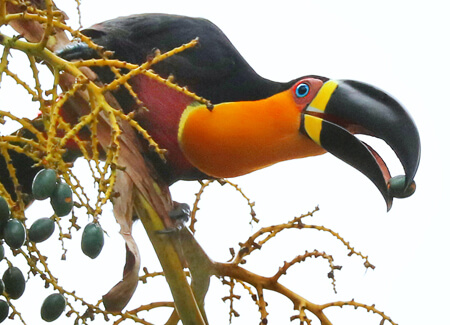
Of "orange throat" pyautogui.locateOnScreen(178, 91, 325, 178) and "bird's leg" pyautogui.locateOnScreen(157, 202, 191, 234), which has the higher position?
"orange throat" pyautogui.locateOnScreen(178, 91, 325, 178)

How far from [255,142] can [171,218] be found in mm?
211

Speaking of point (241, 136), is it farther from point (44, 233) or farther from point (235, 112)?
point (44, 233)

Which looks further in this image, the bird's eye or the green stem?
the bird's eye

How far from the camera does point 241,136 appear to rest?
3.28ft

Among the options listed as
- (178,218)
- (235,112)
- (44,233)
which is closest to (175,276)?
(178,218)

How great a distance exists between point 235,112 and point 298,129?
0.10 meters

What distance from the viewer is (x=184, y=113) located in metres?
1.03

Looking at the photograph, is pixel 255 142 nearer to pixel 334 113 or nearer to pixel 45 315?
pixel 334 113

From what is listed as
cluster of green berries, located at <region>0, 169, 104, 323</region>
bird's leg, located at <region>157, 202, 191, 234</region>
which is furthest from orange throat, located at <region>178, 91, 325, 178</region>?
cluster of green berries, located at <region>0, 169, 104, 323</region>

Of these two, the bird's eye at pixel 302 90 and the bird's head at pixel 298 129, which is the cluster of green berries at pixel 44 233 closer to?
the bird's head at pixel 298 129

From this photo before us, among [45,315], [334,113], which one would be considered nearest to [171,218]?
[45,315]

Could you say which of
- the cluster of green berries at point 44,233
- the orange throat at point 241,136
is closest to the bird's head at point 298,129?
the orange throat at point 241,136

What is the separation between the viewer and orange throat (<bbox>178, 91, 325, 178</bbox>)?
1.00 m

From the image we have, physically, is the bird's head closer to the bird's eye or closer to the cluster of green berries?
the bird's eye
